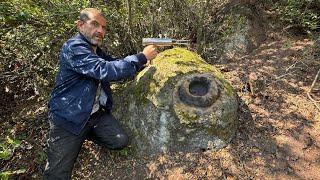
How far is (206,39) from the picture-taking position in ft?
21.2

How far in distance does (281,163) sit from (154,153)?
152 centimetres

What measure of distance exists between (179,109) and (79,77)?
1.26 meters

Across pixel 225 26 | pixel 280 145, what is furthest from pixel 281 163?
pixel 225 26

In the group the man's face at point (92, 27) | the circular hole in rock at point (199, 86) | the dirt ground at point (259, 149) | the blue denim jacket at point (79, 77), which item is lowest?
the dirt ground at point (259, 149)

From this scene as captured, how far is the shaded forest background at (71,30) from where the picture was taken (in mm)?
5238

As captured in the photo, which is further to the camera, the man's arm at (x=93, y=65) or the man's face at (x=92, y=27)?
the man's face at (x=92, y=27)

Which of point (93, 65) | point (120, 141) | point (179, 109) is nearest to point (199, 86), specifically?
point (179, 109)

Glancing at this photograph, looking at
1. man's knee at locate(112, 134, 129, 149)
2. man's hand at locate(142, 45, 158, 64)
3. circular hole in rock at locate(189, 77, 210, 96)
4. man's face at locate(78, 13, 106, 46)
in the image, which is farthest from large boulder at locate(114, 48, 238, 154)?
man's face at locate(78, 13, 106, 46)

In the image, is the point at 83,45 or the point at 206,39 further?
the point at 206,39

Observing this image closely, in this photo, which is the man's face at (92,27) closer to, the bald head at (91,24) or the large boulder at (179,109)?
the bald head at (91,24)

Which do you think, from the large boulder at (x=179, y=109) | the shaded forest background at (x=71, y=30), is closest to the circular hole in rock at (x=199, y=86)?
the large boulder at (x=179, y=109)

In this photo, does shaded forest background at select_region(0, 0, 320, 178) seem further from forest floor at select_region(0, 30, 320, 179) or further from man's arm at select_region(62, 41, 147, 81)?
man's arm at select_region(62, 41, 147, 81)

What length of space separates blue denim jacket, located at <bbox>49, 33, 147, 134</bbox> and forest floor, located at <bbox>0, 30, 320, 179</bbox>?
79 centimetres

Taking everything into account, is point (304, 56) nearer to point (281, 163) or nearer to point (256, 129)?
point (256, 129)
